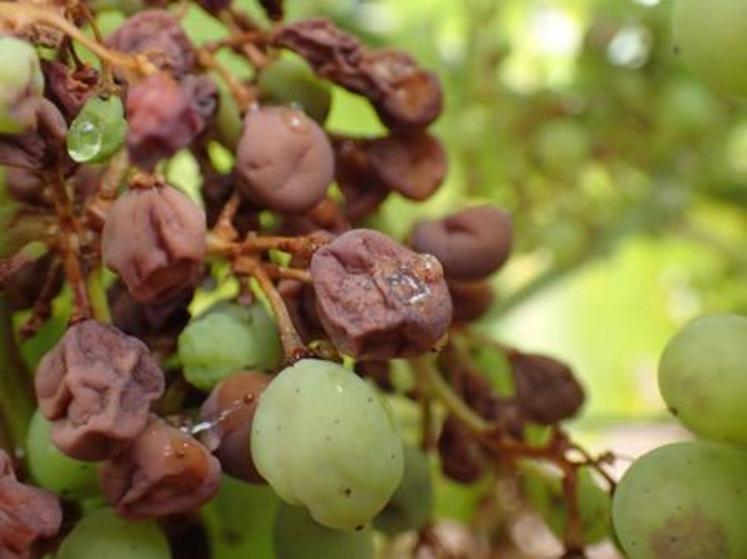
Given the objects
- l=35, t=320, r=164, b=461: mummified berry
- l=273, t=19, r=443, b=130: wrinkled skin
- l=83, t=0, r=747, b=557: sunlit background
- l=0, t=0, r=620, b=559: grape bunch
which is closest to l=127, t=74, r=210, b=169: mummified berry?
l=0, t=0, r=620, b=559: grape bunch

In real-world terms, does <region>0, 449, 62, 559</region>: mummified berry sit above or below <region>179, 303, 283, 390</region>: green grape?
below

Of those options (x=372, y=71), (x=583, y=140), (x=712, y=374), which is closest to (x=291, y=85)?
(x=372, y=71)

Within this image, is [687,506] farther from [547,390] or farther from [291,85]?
[291,85]

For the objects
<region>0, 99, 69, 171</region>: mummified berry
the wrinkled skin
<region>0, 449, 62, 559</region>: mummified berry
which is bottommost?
<region>0, 449, 62, 559</region>: mummified berry

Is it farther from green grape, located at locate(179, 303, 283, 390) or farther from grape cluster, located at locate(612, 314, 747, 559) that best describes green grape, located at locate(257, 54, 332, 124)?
grape cluster, located at locate(612, 314, 747, 559)

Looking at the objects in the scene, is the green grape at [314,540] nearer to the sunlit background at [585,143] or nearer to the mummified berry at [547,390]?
the mummified berry at [547,390]
